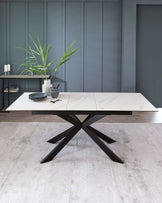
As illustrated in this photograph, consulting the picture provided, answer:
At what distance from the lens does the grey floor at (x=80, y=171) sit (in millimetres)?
1976

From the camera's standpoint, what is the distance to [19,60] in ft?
16.8

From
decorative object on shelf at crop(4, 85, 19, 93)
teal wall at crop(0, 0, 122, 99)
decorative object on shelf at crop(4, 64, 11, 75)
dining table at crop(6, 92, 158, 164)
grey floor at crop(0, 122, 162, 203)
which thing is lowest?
grey floor at crop(0, 122, 162, 203)

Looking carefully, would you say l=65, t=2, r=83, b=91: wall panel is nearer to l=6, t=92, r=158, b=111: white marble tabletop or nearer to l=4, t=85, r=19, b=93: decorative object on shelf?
l=4, t=85, r=19, b=93: decorative object on shelf

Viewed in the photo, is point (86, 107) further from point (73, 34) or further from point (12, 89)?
point (73, 34)

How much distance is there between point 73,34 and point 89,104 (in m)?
2.80

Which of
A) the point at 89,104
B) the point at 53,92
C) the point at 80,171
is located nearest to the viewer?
the point at 80,171

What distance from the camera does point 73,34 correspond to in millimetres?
5027

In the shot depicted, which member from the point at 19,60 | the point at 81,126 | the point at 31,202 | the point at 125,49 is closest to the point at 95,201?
the point at 31,202

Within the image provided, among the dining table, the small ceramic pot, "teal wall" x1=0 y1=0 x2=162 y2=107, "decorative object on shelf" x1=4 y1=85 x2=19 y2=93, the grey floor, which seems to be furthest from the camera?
"teal wall" x1=0 y1=0 x2=162 y2=107

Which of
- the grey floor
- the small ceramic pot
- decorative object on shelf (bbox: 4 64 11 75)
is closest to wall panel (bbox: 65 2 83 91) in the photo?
decorative object on shelf (bbox: 4 64 11 75)

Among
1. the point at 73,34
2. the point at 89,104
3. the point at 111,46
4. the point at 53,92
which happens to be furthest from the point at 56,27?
the point at 89,104

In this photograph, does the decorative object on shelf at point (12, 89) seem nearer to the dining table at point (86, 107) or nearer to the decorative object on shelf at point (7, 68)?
the decorative object on shelf at point (7, 68)

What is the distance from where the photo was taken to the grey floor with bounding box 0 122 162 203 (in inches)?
77.8

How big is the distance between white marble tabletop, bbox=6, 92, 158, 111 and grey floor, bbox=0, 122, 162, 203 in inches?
21.7
